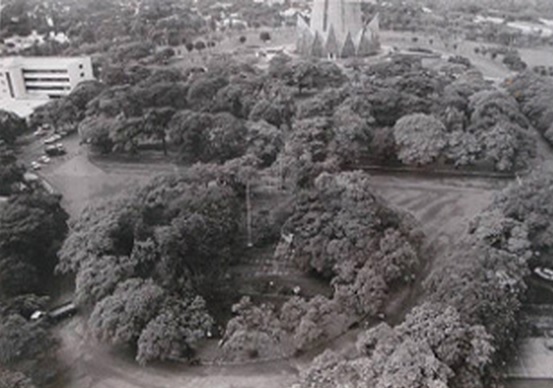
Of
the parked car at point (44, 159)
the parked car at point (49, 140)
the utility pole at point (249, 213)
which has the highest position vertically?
the utility pole at point (249, 213)

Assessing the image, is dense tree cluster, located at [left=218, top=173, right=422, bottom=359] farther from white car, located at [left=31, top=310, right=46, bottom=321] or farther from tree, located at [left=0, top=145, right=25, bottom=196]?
tree, located at [left=0, top=145, right=25, bottom=196]

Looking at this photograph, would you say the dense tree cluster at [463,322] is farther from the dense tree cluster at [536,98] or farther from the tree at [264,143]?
the dense tree cluster at [536,98]

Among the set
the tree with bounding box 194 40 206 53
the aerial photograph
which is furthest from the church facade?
the tree with bounding box 194 40 206 53

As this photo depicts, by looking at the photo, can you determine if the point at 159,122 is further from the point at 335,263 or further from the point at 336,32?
the point at 336,32

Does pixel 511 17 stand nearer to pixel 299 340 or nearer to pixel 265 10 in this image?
pixel 265 10

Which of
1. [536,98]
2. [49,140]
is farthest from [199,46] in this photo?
[536,98]

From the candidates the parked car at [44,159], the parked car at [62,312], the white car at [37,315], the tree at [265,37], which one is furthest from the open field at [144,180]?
the tree at [265,37]

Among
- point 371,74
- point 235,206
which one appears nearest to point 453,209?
point 235,206
